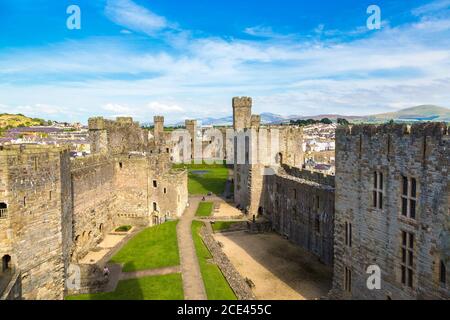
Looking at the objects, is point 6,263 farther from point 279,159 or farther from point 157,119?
point 157,119

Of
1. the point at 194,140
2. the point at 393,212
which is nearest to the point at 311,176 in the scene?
the point at 393,212

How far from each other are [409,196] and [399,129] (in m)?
2.73

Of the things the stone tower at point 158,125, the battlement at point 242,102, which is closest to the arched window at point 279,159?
the battlement at point 242,102

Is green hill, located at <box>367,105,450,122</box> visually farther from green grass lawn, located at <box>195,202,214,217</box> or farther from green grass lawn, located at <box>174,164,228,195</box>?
green grass lawn, located at <box>174,164,228,195</box>

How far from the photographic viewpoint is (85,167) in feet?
98.5

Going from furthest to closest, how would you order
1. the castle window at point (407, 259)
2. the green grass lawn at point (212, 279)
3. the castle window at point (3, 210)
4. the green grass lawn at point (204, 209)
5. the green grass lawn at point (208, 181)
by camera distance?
the green grass lawn at point (208, 181)
the green grass lawn at point (204, 209)
the green grass lawn at point (212, 279)
the castle window at point (3, 210)
the castle window at point (407, 259)

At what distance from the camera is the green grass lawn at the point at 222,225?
3616 centimetres

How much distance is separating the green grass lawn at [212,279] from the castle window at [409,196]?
997 centimetres

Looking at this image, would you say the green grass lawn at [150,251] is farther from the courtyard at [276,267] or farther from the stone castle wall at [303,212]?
the stone castle wall at [303,212]

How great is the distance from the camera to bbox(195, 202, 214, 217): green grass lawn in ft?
130

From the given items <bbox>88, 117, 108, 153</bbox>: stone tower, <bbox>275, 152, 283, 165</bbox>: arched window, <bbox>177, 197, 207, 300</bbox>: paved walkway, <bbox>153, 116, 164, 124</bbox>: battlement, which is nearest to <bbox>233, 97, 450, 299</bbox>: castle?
<bbox>177, 197, 207, 300</bbox>: paved walkway
